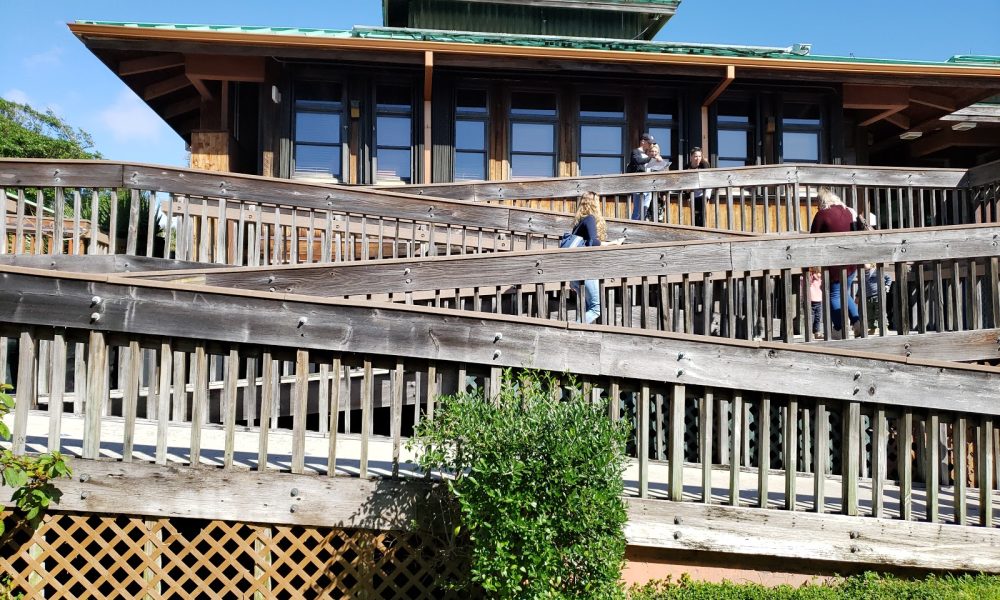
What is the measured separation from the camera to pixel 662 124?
55.6ft

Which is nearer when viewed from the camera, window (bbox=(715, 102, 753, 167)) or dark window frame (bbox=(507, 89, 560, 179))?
dark window frame (bbox=(507, 89, 560, 179))

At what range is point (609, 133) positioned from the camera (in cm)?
1684

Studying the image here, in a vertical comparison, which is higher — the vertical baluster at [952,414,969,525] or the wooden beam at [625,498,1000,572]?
the vertical baluster at [952,414,969,525]

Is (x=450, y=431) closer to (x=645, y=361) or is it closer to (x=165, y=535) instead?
(x=645, y=361)

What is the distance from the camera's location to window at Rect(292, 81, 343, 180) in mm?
15836

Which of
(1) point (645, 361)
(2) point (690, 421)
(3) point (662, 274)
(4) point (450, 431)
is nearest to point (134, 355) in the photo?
(4) point (450, 431)

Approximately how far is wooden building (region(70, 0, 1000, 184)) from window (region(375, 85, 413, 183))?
2 centimetres

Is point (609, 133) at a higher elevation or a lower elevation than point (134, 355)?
higher

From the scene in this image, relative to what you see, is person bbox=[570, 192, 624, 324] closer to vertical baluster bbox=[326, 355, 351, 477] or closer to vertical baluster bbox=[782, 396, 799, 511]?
vertical baluster bbox=[782, 396, 799, 511]

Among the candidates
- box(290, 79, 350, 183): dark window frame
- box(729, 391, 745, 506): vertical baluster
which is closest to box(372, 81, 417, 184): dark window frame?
box(290, 79, 350, 183): dark window frame

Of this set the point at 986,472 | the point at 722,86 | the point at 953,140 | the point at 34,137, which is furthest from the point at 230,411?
the point at 34,137

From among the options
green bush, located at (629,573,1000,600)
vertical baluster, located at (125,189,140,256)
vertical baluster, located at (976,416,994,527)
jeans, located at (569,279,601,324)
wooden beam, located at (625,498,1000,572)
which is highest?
vertical baluster, located at (125,189,140,256)

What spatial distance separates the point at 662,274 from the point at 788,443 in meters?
2.48

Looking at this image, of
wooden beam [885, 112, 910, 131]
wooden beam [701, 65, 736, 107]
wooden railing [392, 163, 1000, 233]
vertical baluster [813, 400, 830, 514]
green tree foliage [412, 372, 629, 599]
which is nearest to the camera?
green tree foliage [412, 372, 629, 599]
